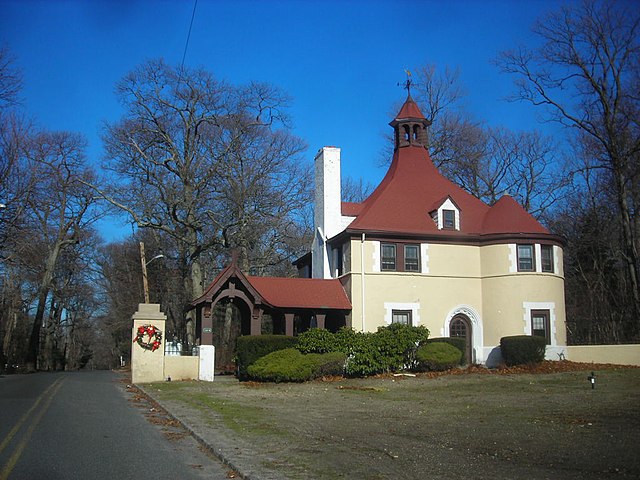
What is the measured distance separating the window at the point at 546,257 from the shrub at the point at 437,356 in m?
6.87

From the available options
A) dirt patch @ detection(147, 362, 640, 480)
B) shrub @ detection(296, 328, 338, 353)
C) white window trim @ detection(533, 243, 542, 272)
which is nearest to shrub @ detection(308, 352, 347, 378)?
shrub @ detection(296, 328, 338, 353)

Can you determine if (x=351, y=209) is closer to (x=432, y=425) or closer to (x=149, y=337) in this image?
(x=149, y=337)

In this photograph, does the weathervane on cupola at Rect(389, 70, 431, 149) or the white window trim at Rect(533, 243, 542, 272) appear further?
the weathervane on cupola at Rect(389, 70, 431, 149)

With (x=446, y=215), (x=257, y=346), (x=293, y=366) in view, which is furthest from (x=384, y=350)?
(x=446, y=215)

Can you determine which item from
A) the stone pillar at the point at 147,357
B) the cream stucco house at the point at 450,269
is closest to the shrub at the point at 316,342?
the cream stucco house at the point at 450,269

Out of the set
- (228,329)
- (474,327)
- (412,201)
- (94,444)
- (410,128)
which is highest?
(410,128)

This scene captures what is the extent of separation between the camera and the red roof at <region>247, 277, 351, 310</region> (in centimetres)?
3102

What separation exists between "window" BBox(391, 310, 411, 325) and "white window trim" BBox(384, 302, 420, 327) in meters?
0.14

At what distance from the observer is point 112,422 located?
602 inches

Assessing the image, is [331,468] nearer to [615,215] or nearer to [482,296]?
[482,296]

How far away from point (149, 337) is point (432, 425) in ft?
56.2

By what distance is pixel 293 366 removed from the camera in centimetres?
2584

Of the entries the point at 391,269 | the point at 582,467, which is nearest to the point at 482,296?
the point at 391,269

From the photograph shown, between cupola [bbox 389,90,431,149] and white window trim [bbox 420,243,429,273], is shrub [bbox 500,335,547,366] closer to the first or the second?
white window trim [bbox 420,243,429,273]
